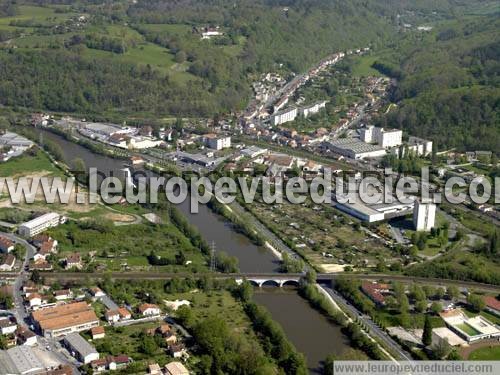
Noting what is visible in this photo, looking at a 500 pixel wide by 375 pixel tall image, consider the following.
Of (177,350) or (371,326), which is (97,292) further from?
(371,326)

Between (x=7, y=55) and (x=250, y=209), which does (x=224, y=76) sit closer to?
(x=7, y=55)

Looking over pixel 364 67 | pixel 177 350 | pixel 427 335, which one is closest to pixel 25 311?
pixel 177 350

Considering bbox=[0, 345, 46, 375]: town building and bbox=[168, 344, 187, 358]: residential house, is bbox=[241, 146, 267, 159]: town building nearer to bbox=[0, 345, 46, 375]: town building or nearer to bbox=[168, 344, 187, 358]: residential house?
bbox=[168, 344, 187, 358]: residential house

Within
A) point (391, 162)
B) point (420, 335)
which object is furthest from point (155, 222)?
point (391, 162)

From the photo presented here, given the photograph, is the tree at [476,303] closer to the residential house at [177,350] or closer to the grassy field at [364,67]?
the residential house at [177,350]

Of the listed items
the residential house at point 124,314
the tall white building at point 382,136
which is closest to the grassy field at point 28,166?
the residential house at point 124,314

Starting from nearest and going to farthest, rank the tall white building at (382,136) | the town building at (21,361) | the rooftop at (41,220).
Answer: the town building at (21,361), the rooftop at (41,220), the tall white building at (382,136)
